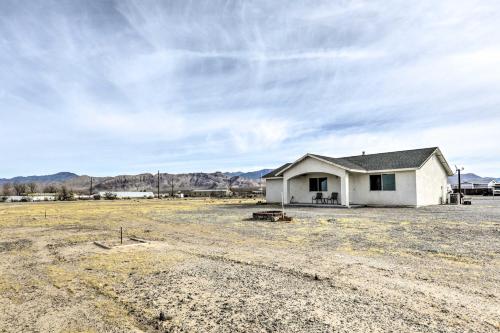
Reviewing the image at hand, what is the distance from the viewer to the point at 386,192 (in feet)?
→ 79.2

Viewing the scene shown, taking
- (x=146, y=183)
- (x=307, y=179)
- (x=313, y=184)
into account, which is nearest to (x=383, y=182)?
(x=313, y=184)

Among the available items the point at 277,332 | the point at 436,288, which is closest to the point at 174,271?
the point at 277,332

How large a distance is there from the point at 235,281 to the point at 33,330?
2.85 metres

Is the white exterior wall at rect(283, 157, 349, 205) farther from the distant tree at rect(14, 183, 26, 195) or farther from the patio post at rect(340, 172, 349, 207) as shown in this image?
the distant tree at rect(14, 183, 26, 195)

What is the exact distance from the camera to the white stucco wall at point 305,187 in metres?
26.6

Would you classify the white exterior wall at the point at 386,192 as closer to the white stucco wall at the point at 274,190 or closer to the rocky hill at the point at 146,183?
the white stucco wall at the point at 274,190

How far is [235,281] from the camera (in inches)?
224

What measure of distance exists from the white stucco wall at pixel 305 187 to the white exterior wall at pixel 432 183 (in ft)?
18.8

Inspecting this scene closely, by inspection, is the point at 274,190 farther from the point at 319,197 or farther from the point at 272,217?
the point at 272,217

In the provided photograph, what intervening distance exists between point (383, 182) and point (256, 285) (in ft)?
69.5

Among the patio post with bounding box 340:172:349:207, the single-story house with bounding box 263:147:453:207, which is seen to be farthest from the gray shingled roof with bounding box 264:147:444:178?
the patio post with bounding box 340:172:349:207

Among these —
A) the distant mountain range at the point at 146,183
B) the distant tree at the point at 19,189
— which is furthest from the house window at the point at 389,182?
the distant mountain range at the point at 146,183

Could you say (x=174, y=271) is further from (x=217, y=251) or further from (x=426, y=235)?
(x=426, y=235)

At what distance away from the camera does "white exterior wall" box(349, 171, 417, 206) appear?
23.0 m
